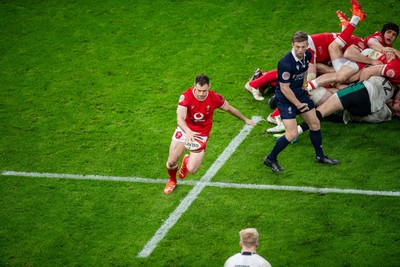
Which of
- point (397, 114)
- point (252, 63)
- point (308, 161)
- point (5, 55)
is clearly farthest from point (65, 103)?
point (397, 114)

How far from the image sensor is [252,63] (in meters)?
13.0

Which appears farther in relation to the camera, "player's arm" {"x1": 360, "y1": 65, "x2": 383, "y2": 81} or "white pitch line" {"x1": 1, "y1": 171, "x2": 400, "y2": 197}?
"player's arm" {"x1": 360, "y1": 65, "x2": 383, "y2": 81}

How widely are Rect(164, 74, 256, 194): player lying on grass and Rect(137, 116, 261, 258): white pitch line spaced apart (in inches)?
11.8

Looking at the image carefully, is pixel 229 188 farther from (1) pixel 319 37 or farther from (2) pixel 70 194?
(1) pixel 319 37

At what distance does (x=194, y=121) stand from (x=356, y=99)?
3009 millimetres

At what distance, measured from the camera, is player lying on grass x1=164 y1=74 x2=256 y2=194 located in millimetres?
8875

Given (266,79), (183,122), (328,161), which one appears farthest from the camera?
(266,79)

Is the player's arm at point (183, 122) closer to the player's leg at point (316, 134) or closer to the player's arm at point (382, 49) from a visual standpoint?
the player's leg at point (316, 134)

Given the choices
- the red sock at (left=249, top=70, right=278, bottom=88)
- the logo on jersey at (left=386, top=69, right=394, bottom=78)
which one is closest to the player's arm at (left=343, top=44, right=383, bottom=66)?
the logo on jersey at (left=386, top=69, right=394, bottom=78)

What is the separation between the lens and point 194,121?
30.3 ft

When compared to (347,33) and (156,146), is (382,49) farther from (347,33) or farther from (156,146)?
(156,146)

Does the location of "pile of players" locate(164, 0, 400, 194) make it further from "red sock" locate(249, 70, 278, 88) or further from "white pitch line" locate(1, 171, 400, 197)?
"white pitch line" locate(1, 171, 400, 197)

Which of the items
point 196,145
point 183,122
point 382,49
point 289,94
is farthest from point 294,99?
point 382,49

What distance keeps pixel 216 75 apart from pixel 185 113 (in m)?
3.94
